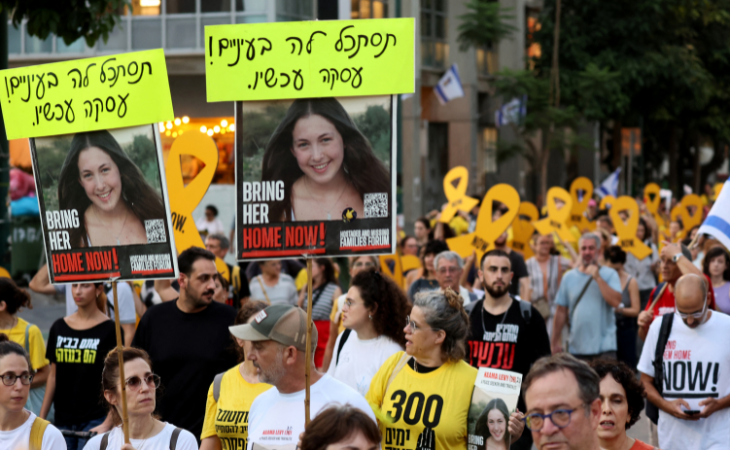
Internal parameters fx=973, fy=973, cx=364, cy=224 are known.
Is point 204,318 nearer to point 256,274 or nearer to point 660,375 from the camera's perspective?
point 660,375

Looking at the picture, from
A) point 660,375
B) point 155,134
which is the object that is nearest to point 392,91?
point 155,134

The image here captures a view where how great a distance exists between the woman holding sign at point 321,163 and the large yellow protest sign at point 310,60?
11 cm

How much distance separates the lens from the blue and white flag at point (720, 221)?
6.44 meters

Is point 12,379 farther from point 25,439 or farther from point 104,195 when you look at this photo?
point 104,195

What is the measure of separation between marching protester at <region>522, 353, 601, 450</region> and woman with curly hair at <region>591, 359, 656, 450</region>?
908 mm

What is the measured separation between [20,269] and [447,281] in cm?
1305

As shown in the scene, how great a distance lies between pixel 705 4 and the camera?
35.5m

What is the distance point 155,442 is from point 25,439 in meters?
0.65

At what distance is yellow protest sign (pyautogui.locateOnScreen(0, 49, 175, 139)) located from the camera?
4.25 meters

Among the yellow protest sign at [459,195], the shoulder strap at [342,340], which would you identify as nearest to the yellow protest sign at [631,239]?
the yellow protest sign at [459,195]

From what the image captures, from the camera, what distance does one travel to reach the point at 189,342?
18.9ft

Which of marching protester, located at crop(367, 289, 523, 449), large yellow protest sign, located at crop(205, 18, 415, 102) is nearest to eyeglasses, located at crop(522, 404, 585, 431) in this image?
marching protester, located at crop(367, 289, 523, 449)

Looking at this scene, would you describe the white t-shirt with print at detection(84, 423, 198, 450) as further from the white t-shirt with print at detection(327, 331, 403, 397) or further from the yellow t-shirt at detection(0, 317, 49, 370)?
the yellow t-shirt at detection(0, 317, 49, 370)

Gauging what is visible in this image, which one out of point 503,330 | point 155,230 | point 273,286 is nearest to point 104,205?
point 155,230
